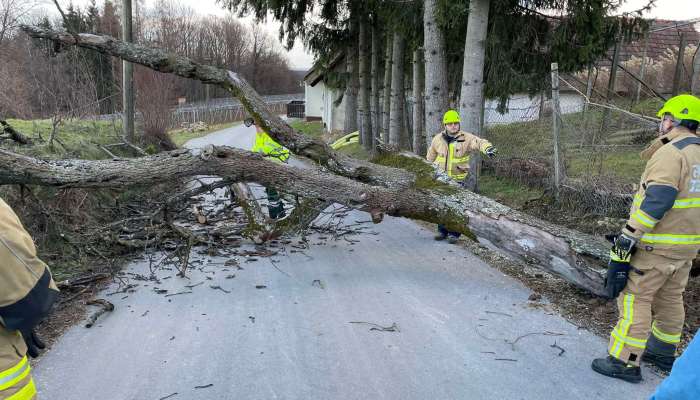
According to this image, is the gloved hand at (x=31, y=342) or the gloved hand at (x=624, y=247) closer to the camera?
the gloved hand at (x=31, y=342)

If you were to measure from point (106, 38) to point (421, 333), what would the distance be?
16.3 ft

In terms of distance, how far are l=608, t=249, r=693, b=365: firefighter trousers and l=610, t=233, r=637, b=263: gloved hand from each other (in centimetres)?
12

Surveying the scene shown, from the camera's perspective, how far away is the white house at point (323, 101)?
24.1 metres

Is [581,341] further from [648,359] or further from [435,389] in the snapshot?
[435,389]

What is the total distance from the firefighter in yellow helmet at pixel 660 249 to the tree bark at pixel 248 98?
105 inches

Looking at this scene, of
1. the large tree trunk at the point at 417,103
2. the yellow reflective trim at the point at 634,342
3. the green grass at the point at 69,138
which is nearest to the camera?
→ the yellow reflective trim at the point at 634,342

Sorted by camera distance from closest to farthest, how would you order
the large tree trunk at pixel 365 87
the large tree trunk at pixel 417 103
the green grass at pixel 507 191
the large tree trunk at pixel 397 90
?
the green grass at pixel 507 191 < the large tree trunk at pixel 417 103 < the large tree trunk at pixel 397 90 < the large tree trunk at pixel 365 87

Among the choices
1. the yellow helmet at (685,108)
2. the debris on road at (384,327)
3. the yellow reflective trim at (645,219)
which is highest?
the yellow helmet at (685,108)

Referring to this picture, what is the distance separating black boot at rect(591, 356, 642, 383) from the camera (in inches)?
127

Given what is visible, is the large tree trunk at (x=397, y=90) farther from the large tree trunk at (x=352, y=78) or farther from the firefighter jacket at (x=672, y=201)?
the firefighter jacket at (x=672, y=201)

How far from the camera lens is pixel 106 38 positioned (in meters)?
5.70

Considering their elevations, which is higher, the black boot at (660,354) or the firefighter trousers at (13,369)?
the firefighter trousers at (13,369)

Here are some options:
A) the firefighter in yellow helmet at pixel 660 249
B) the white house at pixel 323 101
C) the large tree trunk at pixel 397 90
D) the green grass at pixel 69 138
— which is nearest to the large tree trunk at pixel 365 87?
the white house at pixel 323 101

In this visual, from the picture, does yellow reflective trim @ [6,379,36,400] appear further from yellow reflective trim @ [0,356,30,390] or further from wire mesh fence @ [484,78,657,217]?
wire mesh fence @ [484,78,657,217]
